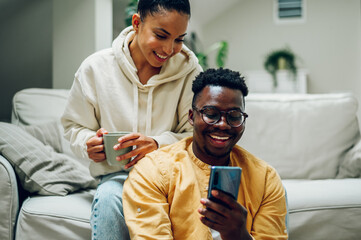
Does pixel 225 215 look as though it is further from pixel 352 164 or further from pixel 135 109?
pixel 352 164

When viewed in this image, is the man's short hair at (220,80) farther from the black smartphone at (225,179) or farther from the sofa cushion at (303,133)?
the sofa cushion at (303,133)

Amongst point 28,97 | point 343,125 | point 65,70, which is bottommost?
point 343,125

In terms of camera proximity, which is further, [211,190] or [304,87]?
[304,87]

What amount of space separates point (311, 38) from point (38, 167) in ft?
23.0

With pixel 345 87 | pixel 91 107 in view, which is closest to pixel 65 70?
pixel 91 107

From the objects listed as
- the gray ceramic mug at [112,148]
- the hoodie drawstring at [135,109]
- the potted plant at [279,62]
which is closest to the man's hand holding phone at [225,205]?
the gray ceramic mug at [112,148]

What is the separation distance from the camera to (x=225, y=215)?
875mm

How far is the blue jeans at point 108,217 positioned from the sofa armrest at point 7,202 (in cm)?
46

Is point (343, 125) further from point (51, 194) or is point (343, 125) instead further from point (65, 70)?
point (65, 70)

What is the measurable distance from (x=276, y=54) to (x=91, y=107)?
243 inches

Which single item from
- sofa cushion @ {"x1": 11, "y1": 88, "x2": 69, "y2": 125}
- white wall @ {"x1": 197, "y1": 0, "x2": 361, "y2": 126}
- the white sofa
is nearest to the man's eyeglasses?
the white sofa

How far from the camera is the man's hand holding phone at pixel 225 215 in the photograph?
0.86 meters

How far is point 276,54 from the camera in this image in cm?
704

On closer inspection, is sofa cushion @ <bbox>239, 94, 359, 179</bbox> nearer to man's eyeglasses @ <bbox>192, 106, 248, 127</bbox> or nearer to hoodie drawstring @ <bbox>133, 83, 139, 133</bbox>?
hoodie drawstring @ <bbox>133, 83, 139, 133</bbox>
